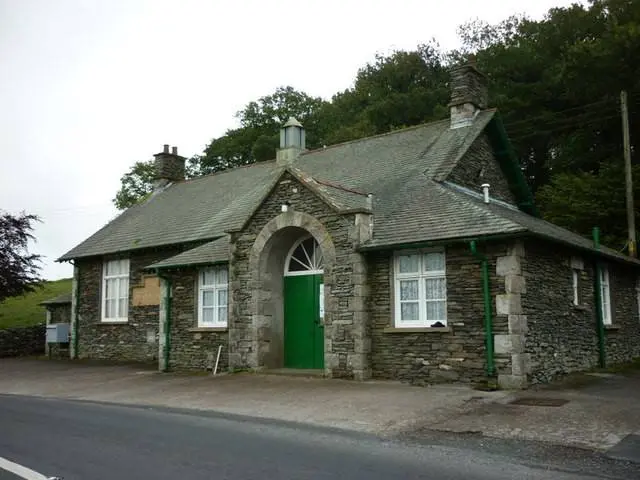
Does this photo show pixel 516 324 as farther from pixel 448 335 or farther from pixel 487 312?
pixel 448 335

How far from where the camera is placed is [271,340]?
1673cm

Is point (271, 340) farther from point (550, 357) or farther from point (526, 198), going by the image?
point (526, 198)

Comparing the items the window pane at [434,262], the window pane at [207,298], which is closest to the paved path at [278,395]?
the window pane at [207,298]

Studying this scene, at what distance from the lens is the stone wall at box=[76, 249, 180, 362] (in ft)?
70.9

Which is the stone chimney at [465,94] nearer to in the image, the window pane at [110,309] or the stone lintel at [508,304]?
the stone lintel at [508,304]

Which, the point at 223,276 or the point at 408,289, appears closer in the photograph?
the point at 408,289

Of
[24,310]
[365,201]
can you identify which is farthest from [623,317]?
[24,310]

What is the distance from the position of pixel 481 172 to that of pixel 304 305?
22.2 feet

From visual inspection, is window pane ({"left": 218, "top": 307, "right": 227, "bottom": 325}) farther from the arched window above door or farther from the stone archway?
the arched window above door

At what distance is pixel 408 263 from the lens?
47.9 feet

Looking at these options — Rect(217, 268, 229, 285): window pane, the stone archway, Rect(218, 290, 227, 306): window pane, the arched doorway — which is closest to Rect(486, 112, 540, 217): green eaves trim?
A: the arched doorway

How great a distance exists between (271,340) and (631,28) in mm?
21900

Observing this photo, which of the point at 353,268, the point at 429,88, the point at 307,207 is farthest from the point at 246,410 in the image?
the point at 429,88

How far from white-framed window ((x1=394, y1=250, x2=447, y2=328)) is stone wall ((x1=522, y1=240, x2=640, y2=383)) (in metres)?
1.79
